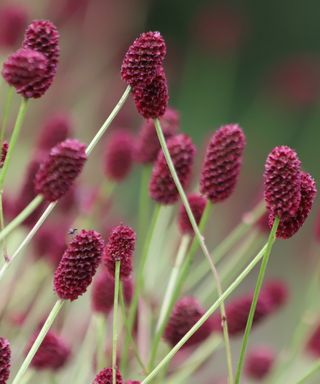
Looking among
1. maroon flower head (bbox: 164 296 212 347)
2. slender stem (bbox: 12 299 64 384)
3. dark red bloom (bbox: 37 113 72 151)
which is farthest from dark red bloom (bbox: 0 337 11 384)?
dark red bloom (bbox: 37 113 72 151)

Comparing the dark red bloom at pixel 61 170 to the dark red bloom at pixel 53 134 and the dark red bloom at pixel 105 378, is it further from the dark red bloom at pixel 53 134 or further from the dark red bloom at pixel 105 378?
the dark red bloom at pixel 53 134

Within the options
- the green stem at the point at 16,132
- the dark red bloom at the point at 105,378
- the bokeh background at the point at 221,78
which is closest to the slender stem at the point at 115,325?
the dark red bloom at the point at 105,378

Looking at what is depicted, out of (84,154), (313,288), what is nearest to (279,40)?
(313,288)

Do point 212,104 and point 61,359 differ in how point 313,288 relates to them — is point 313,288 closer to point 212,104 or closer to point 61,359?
point 61,359

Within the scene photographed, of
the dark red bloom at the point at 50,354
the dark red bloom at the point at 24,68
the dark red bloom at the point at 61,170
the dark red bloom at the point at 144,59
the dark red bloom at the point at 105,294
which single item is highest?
the dark red bloom at the point at 144,59

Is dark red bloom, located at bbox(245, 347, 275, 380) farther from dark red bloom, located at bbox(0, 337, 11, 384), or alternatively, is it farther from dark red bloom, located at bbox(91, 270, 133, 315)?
dark red bloom, located at bbox(0, 337, 11, 384)

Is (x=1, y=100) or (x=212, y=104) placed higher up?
(x=212, y=104)

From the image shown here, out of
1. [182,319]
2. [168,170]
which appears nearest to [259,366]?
[182,319]
